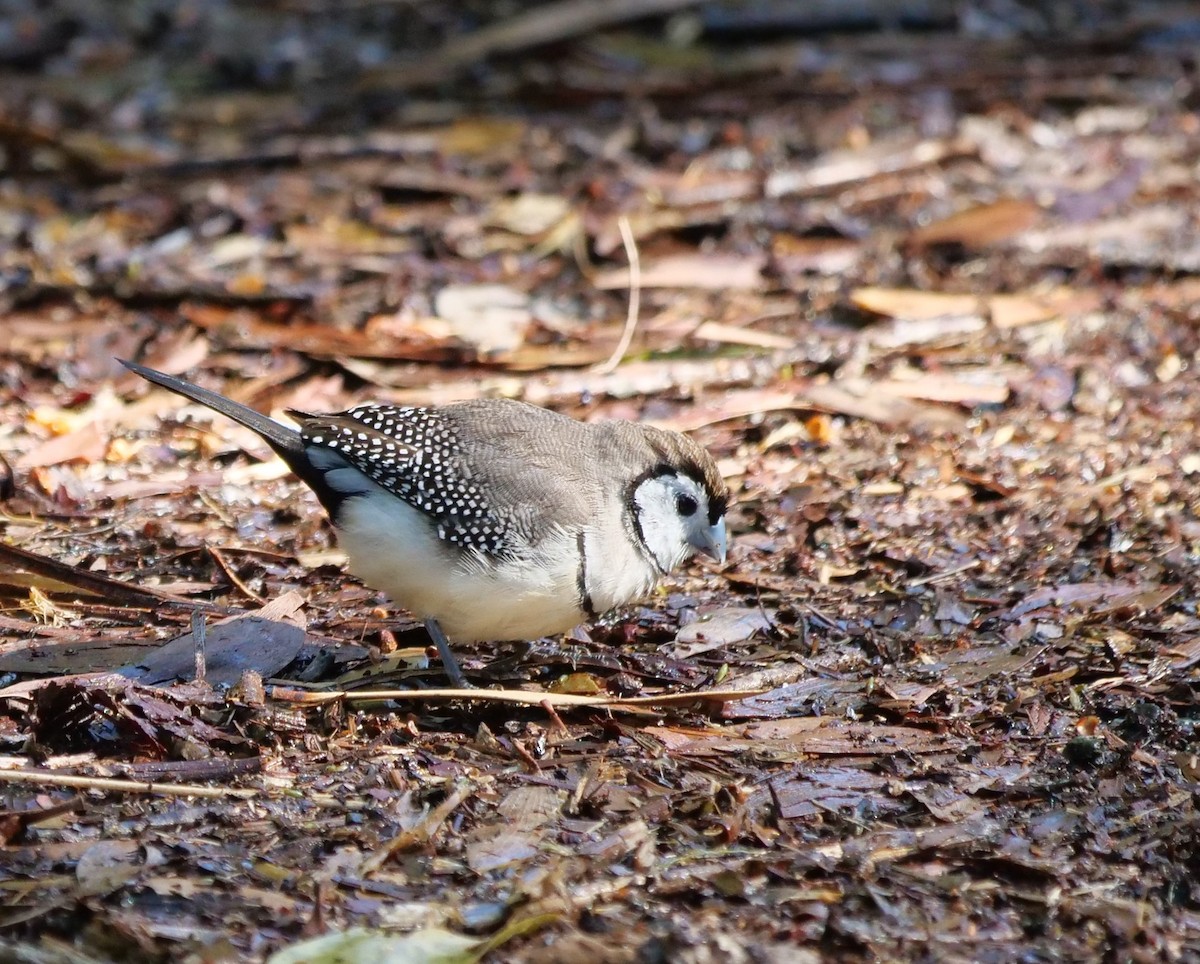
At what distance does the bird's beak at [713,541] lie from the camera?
5.29 m

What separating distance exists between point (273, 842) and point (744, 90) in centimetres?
725

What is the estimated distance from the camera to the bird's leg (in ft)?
16.6

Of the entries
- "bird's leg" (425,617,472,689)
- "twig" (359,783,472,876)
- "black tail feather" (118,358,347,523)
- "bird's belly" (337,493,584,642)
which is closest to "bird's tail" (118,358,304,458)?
"black tail feather" (118,358,347,523)

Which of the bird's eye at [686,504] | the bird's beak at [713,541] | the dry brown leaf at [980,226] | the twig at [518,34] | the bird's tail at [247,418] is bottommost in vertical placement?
the bird's beak at [713,541]

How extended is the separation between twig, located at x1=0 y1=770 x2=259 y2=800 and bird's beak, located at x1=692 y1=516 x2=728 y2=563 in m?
1.73

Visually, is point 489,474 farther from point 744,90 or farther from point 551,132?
point 744,90

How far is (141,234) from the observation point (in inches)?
332

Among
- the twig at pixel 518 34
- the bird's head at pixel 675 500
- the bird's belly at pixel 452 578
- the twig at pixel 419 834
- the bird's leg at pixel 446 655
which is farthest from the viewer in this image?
the twig at pixel 518 34

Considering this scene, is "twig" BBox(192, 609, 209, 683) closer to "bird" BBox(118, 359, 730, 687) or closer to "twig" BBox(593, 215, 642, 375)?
"bird" BBox(118, 359, 730, 687)

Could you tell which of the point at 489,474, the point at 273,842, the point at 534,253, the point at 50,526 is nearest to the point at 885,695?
the point at 489,474

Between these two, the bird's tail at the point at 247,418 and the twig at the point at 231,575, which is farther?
the twig at the point at 231,575

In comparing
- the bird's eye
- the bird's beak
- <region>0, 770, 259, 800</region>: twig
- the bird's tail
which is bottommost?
<region>0, 770, 259, 800</region>: twig

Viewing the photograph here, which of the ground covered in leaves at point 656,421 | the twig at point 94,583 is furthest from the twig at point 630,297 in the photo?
the twig at point 94,583

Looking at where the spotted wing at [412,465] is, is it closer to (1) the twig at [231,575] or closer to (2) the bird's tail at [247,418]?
(2) the bird's tail at [247,418]
